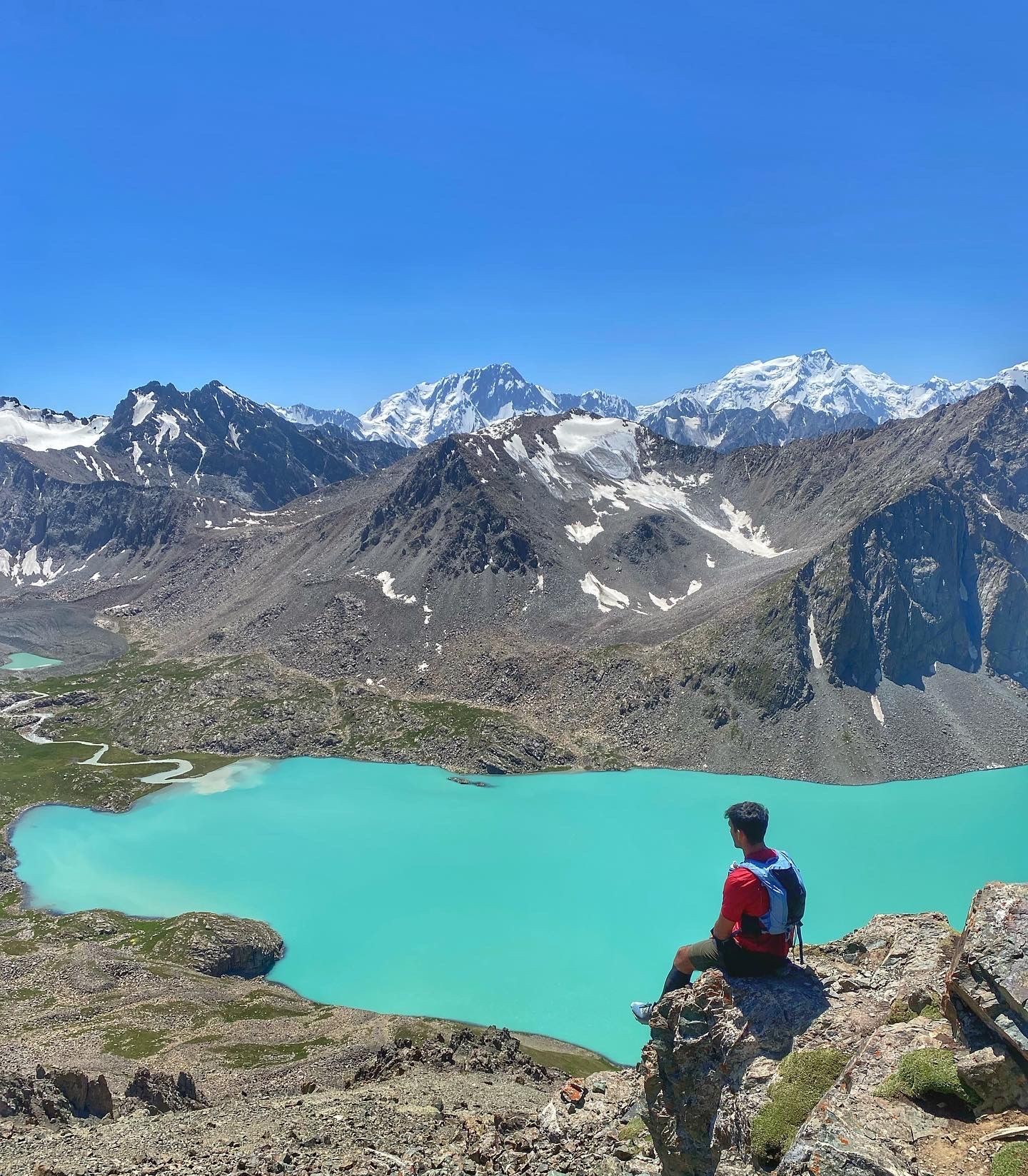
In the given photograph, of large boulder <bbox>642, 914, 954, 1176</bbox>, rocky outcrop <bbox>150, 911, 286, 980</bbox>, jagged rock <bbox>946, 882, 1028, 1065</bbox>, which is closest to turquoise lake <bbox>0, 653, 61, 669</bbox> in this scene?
rocky outcrop <bbox>150, 911, 286, 980</bbox>

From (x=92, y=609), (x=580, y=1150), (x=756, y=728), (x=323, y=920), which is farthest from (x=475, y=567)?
(x=580, y=1150)

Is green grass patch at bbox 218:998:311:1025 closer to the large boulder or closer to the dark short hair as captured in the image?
the large boulder

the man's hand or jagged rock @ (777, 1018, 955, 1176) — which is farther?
the man's hand

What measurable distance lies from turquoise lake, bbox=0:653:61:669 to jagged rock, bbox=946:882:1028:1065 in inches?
6499

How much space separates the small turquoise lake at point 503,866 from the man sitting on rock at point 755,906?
40496mm

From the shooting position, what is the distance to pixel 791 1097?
35.3 feet

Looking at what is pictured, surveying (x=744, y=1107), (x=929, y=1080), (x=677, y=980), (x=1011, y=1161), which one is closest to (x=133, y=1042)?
(x=677, y=980)

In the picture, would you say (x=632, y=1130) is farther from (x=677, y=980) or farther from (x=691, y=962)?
(x=691, y=962)

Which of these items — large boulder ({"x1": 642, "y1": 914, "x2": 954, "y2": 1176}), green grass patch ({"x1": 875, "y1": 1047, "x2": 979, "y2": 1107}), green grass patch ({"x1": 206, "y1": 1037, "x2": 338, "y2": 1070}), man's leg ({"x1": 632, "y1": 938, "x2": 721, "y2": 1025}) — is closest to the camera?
green grass patch ({"x1": 875, "y1": 1047, "x2": 979, "y2": 1107})

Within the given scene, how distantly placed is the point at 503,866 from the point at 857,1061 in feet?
218

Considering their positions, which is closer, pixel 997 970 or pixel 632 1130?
pixel 997 970

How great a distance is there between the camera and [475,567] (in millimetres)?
145000

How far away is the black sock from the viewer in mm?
13422

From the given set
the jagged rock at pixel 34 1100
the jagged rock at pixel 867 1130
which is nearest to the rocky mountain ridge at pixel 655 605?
the jagged rock at pixel 34 1100
